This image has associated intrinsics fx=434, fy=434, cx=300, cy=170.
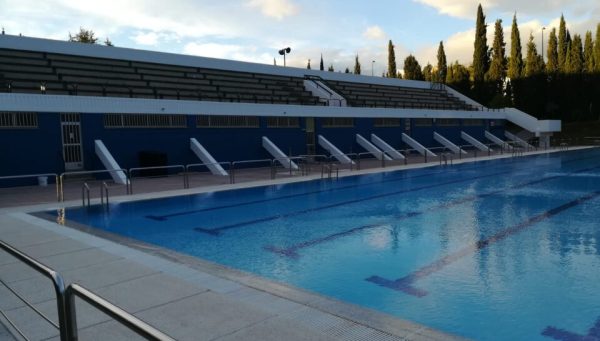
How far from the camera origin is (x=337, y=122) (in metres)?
30.0

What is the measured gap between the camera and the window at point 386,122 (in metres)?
32.5

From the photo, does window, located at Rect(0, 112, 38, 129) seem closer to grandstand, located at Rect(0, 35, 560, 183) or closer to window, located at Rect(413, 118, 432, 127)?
grandstand, located at Rect(0, 35, 560, 183)

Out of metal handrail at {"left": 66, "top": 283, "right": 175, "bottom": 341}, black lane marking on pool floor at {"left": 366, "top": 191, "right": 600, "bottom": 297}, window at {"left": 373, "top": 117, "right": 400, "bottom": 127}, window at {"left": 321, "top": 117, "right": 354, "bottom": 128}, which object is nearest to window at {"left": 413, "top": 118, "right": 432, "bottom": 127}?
window at {"left": 373, "top": 117, "right": 400, "bottom": 127}

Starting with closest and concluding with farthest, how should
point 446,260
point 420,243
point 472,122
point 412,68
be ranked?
point 446,260, point 420,243, point 472,122, point 412,68

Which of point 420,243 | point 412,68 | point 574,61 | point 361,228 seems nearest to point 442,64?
point 412,68

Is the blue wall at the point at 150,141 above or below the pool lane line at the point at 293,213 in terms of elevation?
above

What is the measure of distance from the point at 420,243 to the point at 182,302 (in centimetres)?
515

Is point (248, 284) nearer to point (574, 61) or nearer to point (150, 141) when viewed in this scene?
point (150, 141)

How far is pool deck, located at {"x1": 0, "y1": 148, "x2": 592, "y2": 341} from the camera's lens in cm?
405

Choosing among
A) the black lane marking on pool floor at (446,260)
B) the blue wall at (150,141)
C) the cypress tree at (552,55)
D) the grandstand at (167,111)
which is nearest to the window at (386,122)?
the grandstand at (167,111)

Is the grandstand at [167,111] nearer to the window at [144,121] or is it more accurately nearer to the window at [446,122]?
the window at [144,121]

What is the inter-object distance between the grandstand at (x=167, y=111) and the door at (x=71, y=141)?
4 centimetres

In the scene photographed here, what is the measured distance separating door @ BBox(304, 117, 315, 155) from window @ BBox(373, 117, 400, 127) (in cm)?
603

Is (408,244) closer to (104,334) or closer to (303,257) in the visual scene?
(303,257)
